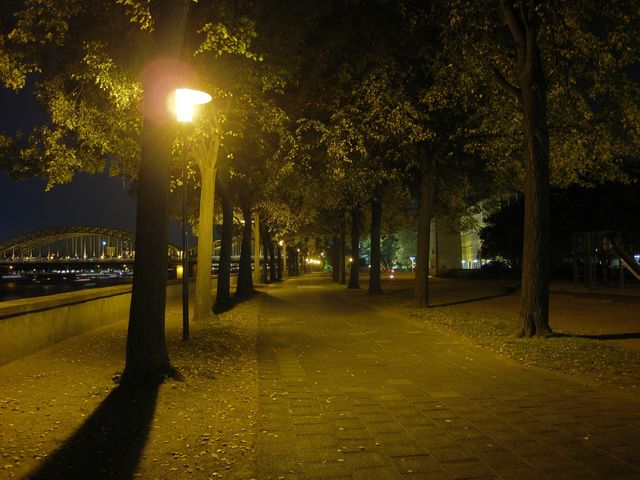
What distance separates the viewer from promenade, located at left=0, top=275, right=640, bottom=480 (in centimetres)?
518

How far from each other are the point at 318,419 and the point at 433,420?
49.8 inches

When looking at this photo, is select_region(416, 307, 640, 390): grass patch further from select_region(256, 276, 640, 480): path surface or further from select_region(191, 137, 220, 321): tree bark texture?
select_region(191, 137, 220, 321): tree bark texture

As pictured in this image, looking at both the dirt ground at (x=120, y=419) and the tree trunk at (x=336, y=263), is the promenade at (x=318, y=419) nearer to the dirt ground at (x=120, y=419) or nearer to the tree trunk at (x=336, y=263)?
the dirt ground at (x=120, y=419)

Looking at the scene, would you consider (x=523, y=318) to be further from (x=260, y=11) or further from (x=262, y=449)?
(x=260, y=11)

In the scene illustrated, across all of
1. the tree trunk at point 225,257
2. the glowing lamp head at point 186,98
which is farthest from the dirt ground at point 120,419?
the tree trunk at point 225,257

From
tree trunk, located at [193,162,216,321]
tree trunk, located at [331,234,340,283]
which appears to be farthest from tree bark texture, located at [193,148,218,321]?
tree trunk, located at [331,234,340,283]

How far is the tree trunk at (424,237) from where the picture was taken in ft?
69.7

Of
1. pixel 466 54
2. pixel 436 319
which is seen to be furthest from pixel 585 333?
pixel 466 54

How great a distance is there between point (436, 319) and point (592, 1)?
352 inches

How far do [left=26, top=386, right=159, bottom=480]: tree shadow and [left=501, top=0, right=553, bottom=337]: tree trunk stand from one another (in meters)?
8.03

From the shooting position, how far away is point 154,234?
8523mm

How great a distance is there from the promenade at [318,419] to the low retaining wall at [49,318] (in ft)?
1.28

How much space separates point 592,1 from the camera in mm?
13445

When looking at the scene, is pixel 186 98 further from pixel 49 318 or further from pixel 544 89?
pixel 544 89
